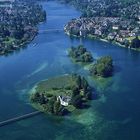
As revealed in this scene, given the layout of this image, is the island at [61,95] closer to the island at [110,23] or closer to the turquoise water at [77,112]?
the turquoise water at [77,112]

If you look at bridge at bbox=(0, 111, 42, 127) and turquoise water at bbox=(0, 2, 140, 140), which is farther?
bridge at bbox=(0, 111, 42, 127)

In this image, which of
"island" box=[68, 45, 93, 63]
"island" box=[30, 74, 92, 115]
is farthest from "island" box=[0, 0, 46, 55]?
"island" box=[30, 74, 92, 115]

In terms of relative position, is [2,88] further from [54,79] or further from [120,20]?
[120,20]

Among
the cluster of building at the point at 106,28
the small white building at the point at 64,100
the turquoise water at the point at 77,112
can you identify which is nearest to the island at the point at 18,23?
the turquoise water at the point at 77,112

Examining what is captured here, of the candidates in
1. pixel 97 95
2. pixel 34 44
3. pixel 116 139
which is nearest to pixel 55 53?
pixel 34 44

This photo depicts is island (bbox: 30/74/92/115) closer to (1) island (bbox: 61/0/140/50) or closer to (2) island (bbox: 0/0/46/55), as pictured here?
(2) island (bbox: 0/0/46/55)
